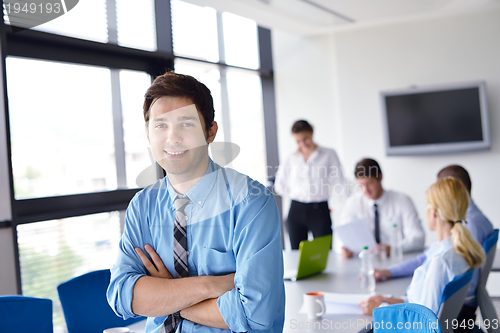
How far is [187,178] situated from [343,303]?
3.16 ft

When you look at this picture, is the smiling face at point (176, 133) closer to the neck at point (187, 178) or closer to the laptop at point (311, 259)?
the neck at point (187, 178)

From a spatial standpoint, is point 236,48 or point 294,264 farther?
point 236,48

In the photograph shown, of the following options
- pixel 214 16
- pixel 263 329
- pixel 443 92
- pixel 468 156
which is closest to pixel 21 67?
pixel 214 16

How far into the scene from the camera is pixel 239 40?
14.9ft

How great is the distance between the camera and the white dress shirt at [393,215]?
9.20 ft

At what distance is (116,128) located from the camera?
3363 millimetres

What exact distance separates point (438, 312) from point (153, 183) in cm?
117

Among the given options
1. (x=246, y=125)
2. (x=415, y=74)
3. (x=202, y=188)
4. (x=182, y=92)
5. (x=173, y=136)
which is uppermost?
(x=415, y=74)

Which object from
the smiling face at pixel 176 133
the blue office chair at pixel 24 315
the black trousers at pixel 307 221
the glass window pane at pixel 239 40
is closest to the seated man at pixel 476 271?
the smiling face at pixel 176 133

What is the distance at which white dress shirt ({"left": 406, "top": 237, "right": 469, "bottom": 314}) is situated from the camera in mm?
1744

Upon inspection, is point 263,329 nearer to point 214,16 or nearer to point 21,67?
point 21,67

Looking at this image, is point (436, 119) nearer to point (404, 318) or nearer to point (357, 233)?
point (357, 233)

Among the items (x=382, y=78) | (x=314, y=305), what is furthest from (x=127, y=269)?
(x=382, y=78)

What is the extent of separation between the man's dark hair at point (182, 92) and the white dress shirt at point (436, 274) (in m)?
1.19
